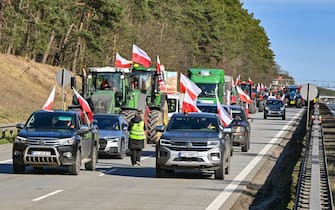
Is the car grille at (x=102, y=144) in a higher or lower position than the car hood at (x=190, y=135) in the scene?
lower

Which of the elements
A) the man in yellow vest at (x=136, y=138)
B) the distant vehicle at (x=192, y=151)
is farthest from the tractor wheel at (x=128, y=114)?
the distant vehicle at (x=192, y=151)

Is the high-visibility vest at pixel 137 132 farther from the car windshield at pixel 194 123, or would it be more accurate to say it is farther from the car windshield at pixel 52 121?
the car windshield at pixel 52 121

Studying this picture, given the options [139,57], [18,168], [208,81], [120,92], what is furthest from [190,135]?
[208,81]

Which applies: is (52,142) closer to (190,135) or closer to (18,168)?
(18,168)

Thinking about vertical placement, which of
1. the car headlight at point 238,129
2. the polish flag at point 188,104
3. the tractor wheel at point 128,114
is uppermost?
the polish flag at point 188,104

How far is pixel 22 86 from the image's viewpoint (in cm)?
6175

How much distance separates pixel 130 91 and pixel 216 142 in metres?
12.8

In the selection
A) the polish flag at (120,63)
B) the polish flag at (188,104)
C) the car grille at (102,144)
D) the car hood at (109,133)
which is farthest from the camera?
the polish flag at (120,63)

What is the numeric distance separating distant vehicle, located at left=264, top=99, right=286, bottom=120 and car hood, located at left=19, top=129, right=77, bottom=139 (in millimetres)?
49986

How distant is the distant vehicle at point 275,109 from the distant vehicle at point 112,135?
41.9m

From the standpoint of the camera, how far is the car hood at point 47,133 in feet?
69.0

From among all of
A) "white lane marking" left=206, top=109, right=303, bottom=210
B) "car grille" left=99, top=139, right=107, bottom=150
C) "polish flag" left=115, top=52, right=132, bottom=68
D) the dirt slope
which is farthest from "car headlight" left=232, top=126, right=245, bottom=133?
the dirt slope

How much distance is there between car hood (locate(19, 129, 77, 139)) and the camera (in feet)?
69.0

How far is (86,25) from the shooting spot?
76.0 metres
